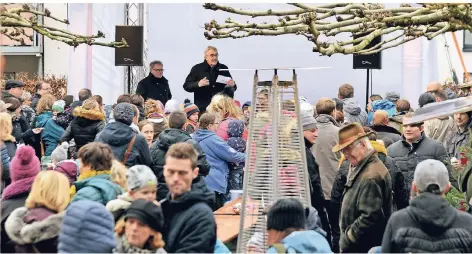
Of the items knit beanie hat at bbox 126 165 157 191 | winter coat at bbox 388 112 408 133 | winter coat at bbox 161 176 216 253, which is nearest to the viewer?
winter coat at bbox 161 176 216 253

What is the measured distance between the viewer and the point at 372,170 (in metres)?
8.96

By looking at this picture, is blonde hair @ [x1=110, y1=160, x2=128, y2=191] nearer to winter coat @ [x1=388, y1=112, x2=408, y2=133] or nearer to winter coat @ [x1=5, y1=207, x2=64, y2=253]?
winter coat @ [x1=5, y1=207, x2=64, y2=253]

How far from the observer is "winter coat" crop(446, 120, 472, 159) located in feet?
40.1

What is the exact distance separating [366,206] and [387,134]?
3.81m

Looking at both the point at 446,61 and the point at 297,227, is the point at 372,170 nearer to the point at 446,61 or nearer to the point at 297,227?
the point at 297,227

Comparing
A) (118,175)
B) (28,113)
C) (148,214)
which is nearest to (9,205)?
(118,175)

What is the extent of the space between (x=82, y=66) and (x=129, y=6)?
11.4 feet

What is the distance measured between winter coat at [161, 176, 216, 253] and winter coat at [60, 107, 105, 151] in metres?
5.65

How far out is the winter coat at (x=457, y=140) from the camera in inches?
482

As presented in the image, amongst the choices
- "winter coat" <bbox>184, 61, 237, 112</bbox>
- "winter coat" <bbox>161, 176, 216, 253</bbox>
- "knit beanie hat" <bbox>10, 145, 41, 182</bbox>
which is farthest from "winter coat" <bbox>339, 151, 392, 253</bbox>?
"winter coat" <bbox>184, 61, 237, 112</bbox>

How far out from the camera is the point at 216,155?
12078 millimetres

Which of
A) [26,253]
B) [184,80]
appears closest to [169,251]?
[26,253]

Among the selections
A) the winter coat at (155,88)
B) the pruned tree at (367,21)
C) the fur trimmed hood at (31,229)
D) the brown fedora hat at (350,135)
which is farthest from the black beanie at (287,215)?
the winter coat at (155,88)

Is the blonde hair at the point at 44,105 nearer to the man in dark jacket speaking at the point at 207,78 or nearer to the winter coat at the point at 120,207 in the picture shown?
the man in dark jacket speaking at the point at 207,78
